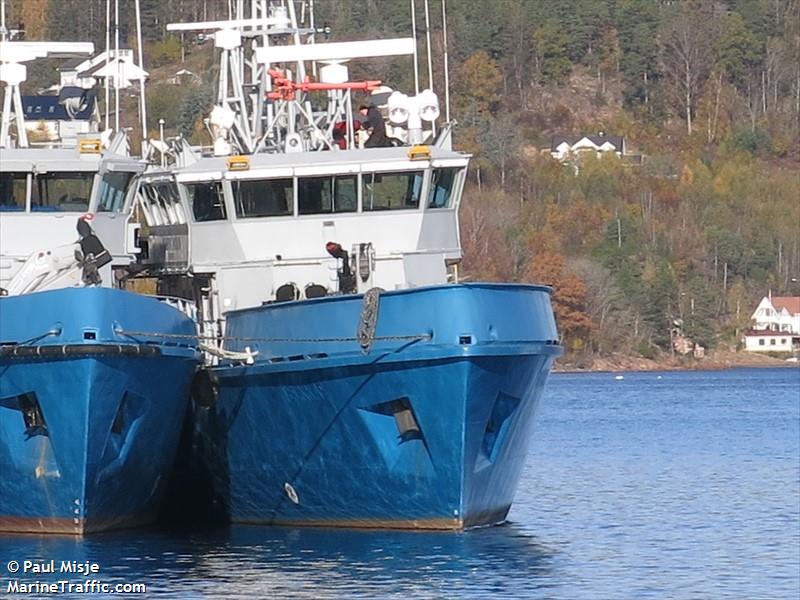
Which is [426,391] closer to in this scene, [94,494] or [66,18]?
[94,494]

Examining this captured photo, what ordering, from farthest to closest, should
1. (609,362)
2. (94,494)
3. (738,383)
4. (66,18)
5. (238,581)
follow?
(66,18) → (609,362) → (738,383) → (94,494) → (238,581)

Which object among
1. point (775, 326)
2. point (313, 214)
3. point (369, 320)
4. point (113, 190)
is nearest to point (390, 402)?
point (369, 320)

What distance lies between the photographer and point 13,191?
1252 inches

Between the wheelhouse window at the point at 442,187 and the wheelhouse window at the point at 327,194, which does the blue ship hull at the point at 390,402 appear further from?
the wheelhouse window at the point at 442,187

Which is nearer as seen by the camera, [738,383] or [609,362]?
[738,383]

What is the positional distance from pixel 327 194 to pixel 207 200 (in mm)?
1909

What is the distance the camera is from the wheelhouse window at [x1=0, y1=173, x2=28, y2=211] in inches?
1249

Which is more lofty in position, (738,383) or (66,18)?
(66,18)

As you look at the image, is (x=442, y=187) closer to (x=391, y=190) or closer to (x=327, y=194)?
(x=391, y=190)

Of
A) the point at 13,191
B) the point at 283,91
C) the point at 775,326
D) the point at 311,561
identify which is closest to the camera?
the point at 311,561

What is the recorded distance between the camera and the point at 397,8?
178625 millimetres

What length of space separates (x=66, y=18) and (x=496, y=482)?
145m

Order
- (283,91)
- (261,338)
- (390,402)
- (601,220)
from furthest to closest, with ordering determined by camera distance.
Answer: (601,220) → (283,91) → (261,338) → (390,402)

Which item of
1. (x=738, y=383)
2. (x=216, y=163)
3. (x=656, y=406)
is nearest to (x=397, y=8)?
(x=738, y=383)
